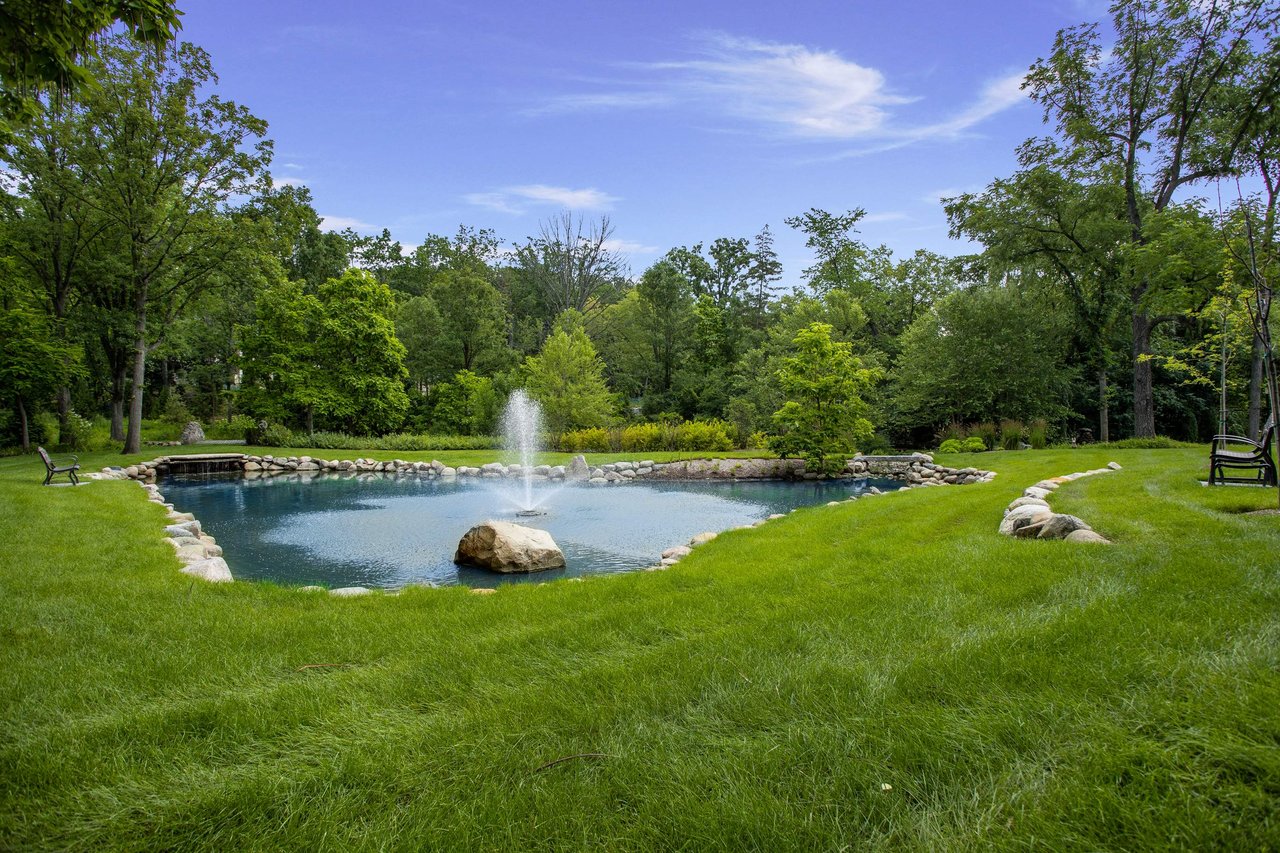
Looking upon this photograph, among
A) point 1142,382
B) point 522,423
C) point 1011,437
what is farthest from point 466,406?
point 1142,382

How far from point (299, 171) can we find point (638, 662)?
3523cm

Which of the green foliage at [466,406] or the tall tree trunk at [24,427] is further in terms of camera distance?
the green foliage at [466,406]

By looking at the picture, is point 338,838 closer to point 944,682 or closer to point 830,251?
point 944,682

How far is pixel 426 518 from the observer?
30.3ft

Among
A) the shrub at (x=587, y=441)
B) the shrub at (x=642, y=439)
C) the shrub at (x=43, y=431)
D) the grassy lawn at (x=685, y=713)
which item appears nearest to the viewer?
the grassy lawn at (x=685, y=713)

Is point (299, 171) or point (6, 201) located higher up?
point (299, 171)

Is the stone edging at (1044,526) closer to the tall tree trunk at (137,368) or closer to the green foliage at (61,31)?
the green foliage at (61,31)

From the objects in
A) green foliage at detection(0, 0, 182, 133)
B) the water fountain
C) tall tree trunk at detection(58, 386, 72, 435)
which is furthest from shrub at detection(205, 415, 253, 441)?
green foliage at detection(0, 0, 182, 133)

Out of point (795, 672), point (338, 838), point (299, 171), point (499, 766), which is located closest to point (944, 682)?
point (795, 672)

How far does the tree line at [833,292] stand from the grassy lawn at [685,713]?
9.45m

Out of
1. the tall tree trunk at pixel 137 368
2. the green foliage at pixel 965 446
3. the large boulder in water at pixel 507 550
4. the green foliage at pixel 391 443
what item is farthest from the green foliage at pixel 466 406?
the large boulder in water at pixel 507 550

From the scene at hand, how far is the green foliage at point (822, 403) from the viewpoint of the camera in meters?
14.3

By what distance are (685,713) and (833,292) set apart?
2250 cm

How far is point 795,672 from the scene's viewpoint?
85.0 inches
